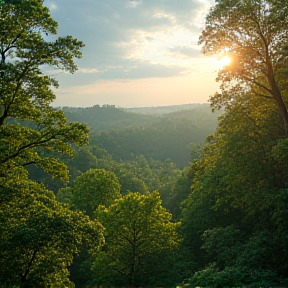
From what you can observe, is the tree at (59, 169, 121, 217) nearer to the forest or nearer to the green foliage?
the forest

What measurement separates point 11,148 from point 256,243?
13.4 m

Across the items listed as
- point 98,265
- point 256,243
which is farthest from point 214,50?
point 98,265

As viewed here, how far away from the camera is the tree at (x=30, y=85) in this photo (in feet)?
36.9

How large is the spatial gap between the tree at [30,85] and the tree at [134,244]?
38.7ft

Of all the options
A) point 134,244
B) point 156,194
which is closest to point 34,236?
point 134,244

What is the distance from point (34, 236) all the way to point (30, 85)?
6467 millimetres

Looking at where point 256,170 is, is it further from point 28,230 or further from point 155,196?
point 28,230

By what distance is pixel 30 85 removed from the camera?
40.0 feet

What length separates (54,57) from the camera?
12.3m

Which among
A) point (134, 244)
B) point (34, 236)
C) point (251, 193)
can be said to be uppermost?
point (251, 193)

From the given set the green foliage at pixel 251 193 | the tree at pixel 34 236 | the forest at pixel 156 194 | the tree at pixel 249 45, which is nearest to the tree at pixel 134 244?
the forest at pixel 156 194

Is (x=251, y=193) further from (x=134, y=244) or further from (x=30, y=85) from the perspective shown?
(x=30, y=85)

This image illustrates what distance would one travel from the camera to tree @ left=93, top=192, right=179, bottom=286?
75.7ft

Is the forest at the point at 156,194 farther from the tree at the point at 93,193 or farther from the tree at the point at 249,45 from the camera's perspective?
the tree at the point at 93,193
